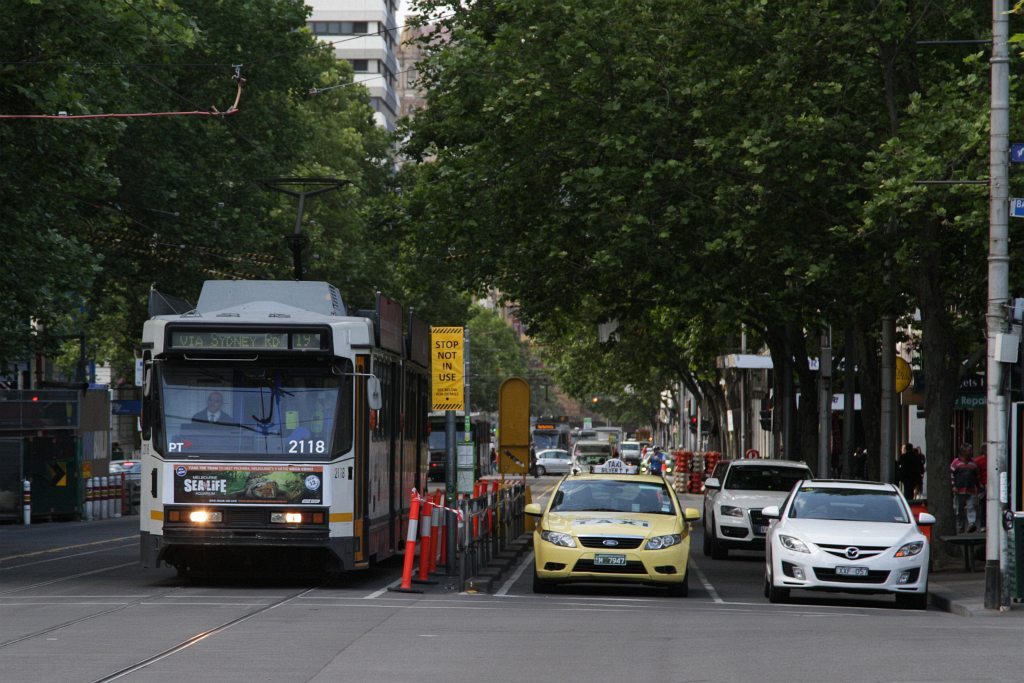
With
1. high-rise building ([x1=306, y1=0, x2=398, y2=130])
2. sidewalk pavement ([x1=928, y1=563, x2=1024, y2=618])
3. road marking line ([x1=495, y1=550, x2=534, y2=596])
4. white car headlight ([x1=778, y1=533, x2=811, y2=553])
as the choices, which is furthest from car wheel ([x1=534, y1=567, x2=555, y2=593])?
high-rise building ([x1=306, y1=0, x2=398, y2=130])

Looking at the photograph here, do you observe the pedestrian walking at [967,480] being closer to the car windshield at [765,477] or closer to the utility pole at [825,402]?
the utility pole at [825,402]

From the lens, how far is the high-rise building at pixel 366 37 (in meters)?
139

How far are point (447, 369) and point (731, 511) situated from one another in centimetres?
695

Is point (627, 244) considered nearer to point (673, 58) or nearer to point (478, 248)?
point (673, 58)

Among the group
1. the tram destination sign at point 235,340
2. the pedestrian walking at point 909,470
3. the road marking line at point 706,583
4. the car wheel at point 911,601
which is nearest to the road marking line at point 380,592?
the tram destination sign at point 235,340

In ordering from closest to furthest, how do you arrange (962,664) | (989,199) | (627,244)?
(962,664)
(989,199)
(627,244)

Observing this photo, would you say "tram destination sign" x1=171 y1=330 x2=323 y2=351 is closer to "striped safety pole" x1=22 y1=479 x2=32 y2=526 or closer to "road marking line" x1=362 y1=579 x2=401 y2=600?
"road marking line" x1=362 y1=579 x2=401 y2=600

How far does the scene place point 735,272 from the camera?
88.6ft

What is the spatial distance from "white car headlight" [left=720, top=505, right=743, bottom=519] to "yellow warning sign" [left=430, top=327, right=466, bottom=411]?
6.53 meters

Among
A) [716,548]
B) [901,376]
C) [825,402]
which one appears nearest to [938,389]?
[901,376]

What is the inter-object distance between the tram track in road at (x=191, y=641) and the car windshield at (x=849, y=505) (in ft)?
20.0

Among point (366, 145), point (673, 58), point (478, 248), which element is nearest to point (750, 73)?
point (673, 58)

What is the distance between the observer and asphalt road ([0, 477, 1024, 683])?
12695mm

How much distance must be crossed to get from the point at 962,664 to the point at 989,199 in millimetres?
9097
